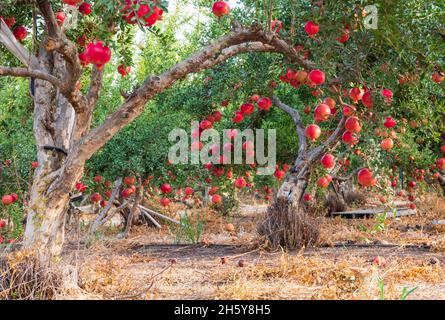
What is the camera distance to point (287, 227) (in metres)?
7.60

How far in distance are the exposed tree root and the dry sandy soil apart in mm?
189

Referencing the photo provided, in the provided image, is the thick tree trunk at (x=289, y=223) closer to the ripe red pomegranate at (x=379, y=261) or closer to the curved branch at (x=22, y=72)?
the ripe red pomegranate at (x=379, y=261)

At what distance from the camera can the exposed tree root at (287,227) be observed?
298 inches

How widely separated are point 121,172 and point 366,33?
5863 millimetres

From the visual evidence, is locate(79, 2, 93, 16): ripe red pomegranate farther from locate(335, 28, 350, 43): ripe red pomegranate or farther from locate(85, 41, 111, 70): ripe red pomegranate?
locate(335, 28, 350, 43): ripe red pomegranate

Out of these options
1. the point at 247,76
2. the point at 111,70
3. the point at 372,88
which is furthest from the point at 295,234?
the point at 111,70

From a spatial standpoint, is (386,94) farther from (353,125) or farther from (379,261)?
(379,261)

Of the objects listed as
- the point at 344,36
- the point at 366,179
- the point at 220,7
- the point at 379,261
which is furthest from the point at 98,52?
the point at 379,261

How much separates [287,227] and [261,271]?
1993mm

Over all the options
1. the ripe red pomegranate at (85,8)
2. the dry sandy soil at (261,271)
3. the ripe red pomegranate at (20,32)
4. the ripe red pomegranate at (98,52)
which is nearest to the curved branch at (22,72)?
the ripe red pomegranate at (98,52)

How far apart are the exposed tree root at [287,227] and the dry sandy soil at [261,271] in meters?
0.19

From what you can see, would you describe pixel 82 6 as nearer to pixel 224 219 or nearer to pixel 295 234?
pixel 295 234

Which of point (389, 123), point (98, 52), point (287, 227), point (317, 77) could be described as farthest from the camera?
point (287, 227)

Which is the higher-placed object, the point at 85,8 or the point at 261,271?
the point at 85,8
